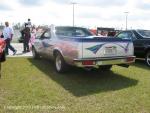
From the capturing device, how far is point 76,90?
7.69 meters

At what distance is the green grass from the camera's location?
6230 mm

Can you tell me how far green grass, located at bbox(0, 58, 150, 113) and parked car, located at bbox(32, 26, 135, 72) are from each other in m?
0.51

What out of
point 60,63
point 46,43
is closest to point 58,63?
point 60,63

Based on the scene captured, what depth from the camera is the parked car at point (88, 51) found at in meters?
8.45

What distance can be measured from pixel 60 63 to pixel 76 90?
2337 mm

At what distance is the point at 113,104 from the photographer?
6.43m

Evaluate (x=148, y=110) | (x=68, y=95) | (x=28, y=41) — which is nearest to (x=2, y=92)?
(x=68, y=95)

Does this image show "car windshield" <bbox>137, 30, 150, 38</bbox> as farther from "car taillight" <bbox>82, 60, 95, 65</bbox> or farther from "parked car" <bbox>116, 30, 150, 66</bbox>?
"car taillight" <bbox>82, 60, 95, 65</bbox>

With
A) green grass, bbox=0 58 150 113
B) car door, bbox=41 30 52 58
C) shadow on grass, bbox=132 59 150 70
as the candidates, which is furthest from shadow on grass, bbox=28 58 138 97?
shadow on grass, bbox=132 59 150 70

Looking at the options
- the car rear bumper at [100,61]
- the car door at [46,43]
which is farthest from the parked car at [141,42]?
the car door at [46,43]

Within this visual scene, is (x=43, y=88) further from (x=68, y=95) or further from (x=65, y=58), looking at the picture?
(x=65, y=58)

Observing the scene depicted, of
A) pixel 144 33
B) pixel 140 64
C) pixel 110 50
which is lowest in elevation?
pixel 140 64

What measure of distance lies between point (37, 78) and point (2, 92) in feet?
6.15

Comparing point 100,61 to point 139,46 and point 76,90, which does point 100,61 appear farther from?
point 139,46
